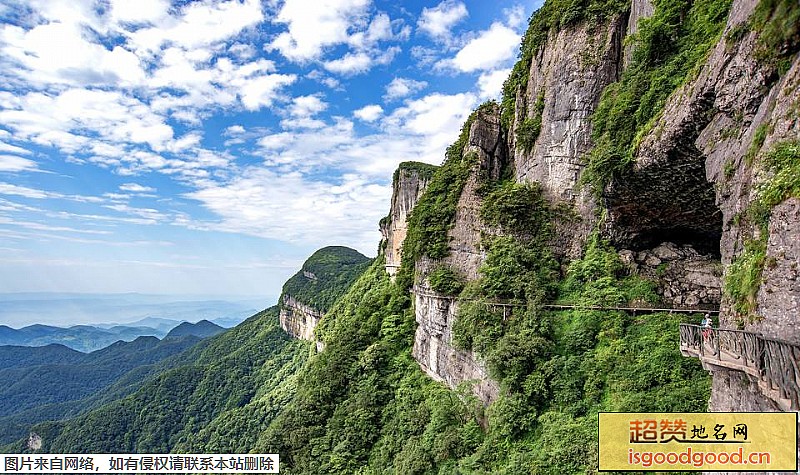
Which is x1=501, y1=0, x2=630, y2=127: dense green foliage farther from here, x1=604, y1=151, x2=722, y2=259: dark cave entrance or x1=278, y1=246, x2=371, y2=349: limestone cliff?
x1=278, y1=246, x2=371, y2=349: limestone cliff

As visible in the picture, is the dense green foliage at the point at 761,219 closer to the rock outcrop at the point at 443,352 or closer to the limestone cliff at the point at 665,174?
the limestone cliff at the point at 665,174

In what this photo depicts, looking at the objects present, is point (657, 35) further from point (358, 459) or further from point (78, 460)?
point (78, 460)

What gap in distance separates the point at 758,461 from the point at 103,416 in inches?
2925

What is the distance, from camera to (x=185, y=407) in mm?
62438

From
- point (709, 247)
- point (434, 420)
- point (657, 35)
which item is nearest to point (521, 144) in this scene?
point (657, 35)

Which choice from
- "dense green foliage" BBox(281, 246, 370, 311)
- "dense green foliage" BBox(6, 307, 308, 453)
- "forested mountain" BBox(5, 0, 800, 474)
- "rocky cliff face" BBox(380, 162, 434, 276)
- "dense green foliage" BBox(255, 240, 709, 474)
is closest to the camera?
"forested mountain" BBox(5, 0, 800, 474)

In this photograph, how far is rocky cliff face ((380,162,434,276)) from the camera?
128 feet

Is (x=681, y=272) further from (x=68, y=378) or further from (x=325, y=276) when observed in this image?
(x=68, y=378)

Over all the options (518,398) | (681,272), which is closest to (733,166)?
(681,272)

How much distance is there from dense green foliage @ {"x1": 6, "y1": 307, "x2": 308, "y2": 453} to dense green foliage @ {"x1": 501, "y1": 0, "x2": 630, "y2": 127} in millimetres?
39330

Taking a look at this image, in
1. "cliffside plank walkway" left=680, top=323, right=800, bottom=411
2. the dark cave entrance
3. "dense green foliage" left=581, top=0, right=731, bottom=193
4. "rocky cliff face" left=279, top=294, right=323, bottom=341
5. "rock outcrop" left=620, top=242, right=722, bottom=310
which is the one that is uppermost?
"dense green foliage" left=581, top=0, right=731, bottom=193

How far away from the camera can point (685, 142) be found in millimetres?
12711

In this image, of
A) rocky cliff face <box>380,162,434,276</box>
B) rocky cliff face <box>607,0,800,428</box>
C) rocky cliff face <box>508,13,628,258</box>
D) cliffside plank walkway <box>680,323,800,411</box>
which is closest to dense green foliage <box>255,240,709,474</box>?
rocky cliff face <box>508,13,628,258</box>

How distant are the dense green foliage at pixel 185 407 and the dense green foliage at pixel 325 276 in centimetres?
718
